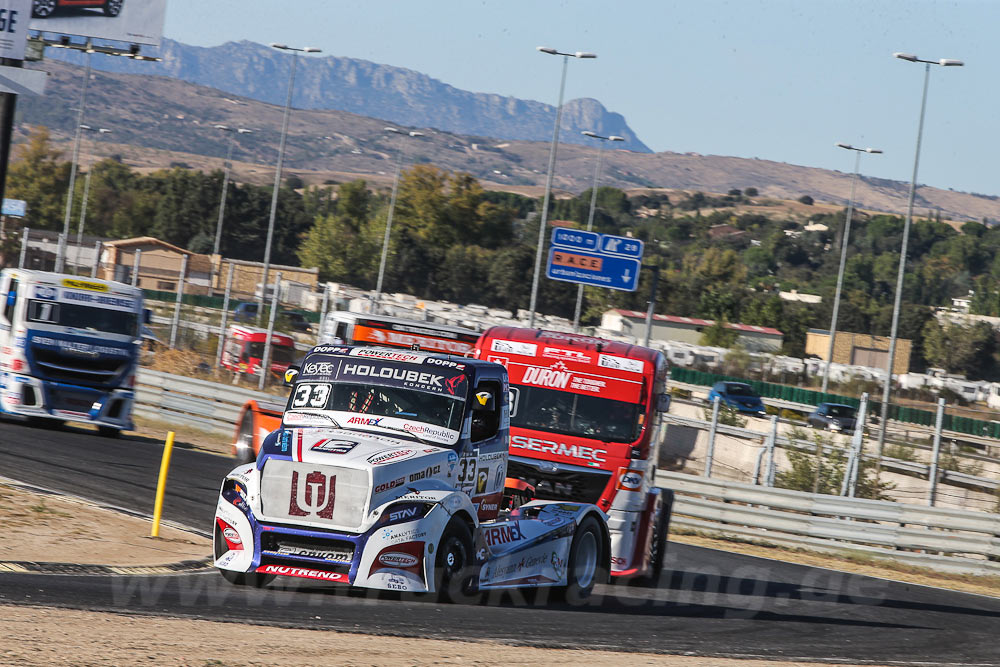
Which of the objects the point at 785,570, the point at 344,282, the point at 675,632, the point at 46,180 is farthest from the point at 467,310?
the point at 46,180

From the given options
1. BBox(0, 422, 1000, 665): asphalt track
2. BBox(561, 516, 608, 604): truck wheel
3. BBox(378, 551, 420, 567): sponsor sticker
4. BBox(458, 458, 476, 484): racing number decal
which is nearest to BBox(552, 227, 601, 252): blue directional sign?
BBox(0, 422, 1000, 665): asphalt track

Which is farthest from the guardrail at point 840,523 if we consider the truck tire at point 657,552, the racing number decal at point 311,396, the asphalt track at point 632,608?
the racing number decal at point 311,396

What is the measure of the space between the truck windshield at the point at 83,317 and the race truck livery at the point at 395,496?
11600mm

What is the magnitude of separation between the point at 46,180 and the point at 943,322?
8134 centimetres

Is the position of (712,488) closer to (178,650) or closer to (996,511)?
(996,511)

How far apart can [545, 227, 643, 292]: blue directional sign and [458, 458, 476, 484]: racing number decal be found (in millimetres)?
24090

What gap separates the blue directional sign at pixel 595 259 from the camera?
34344mm

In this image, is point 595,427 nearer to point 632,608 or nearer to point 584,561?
point 584,561

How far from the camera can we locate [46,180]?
107250mm

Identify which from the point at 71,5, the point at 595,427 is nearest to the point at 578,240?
the point at 71,5

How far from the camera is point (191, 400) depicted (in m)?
27.5

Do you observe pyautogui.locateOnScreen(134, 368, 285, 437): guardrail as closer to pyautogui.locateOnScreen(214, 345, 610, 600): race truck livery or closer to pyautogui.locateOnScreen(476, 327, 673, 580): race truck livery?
pyautogui.locateOnScreen(476, 327, 673, 580): race truck livery

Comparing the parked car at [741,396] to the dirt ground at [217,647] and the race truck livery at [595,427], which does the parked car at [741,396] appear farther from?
the dirt ground at [217,647]

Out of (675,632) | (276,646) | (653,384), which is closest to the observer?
(276,646)
